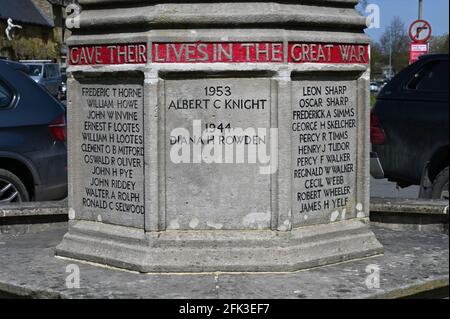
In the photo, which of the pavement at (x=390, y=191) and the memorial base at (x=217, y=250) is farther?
the pavement at (x=390, y=191)

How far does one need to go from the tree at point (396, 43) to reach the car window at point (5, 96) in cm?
4884

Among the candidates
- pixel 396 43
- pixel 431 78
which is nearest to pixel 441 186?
pixel 431 78

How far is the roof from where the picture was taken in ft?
225

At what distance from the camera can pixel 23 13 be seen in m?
73.6

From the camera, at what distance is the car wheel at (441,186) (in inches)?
329

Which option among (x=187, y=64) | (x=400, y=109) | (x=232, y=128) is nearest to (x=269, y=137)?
(x=232, y=128)

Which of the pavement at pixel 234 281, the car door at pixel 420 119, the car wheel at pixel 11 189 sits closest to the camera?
the pavement at pixel 234 281

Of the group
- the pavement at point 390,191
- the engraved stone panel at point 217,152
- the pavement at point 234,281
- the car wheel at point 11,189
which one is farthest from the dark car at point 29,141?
the pavement at point 390,191

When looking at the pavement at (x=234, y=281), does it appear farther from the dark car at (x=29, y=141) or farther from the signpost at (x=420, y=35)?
the signpost at (x=420, y=35)

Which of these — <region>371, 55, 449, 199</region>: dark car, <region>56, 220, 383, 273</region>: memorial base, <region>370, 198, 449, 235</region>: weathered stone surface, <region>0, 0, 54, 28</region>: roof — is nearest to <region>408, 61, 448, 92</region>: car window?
<region>371, 55, 449, 199</region>: dark car

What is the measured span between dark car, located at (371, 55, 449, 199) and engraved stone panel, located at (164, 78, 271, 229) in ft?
10.7

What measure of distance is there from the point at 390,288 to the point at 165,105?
1.88 m

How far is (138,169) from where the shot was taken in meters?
5.77
